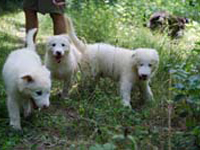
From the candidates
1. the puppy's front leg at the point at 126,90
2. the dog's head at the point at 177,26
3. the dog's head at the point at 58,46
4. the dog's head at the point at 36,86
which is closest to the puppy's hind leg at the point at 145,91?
the puppy's front leg at the point at 126,90

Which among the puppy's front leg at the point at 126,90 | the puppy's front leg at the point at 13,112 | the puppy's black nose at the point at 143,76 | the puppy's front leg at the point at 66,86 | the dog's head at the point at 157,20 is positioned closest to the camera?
the puppy's front leg at the point at 13,112

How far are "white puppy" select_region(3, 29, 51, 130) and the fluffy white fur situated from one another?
0.68 metres

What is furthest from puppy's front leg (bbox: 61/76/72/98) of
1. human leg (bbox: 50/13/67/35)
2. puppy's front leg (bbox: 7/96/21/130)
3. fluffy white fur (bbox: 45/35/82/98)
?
puppy's front leg (bbox: 7/96/21/130)

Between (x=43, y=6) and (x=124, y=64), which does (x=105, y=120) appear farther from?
(x=43, y=6)

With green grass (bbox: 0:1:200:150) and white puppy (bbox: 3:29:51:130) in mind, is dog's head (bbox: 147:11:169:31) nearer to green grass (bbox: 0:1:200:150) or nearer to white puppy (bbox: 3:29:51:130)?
green grass (bbox: 0:1:200:150)

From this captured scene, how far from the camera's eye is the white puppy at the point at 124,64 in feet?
16.7

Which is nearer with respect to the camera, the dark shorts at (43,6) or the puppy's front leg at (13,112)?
the puppy's front leg at (13,112)

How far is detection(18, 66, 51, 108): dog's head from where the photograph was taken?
396 centimetres

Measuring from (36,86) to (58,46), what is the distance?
1.31 meters

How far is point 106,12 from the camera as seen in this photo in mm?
8586

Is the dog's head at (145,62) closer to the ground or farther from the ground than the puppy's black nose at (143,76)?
farther from the ground

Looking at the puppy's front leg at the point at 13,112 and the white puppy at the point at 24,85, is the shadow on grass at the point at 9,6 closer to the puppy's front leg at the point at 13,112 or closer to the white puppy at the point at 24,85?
the white puppy at the point at 24,85

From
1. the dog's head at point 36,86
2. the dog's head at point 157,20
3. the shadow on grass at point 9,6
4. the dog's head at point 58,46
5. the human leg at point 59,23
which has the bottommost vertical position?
the dog's head at point 36,86

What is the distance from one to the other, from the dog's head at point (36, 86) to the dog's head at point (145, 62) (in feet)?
4.70
